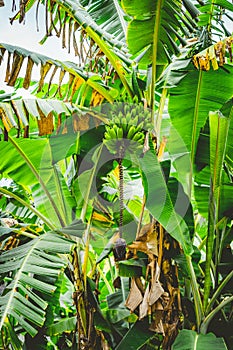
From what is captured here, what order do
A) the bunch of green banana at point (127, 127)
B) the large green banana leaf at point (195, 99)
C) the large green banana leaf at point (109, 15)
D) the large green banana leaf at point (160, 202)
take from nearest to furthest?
the large green banana leaf at point (160, 202) → the bunch of green banana at point (127, 127) → the large green banana leaf at point (195, 99) → the large green banana leaf at point (109, 15)

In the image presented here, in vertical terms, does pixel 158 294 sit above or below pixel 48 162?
below

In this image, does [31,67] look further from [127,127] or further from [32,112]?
[127,127]

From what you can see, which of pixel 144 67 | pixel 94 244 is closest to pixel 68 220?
pixel 94 244

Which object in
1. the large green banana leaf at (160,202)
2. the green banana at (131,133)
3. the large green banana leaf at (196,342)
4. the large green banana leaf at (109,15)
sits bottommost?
the large green banana leaf at (196,342)

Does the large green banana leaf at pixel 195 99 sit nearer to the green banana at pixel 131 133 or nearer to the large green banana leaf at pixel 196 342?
the green banana at pixel 131 133

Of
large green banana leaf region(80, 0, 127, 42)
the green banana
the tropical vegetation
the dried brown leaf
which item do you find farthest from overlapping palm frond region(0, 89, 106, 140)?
large green banana leaf region(80, 0, 127, 42)

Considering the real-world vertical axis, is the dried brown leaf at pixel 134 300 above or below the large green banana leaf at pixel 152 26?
below

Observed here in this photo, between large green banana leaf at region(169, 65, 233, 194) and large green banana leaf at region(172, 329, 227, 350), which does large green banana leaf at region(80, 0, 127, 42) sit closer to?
large green banana leaf at region(169, 65, 233, 194)

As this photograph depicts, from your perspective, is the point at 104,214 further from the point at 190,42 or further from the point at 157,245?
the point at 190,42

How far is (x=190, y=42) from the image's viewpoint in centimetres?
169

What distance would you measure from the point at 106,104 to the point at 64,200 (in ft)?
1.28

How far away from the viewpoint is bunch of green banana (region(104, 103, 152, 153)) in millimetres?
1461

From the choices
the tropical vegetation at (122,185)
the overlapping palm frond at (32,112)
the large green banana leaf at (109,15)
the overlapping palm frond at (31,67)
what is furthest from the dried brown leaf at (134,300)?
the large green banana leaf at (109,15)

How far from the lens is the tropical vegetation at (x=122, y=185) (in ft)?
4.45
